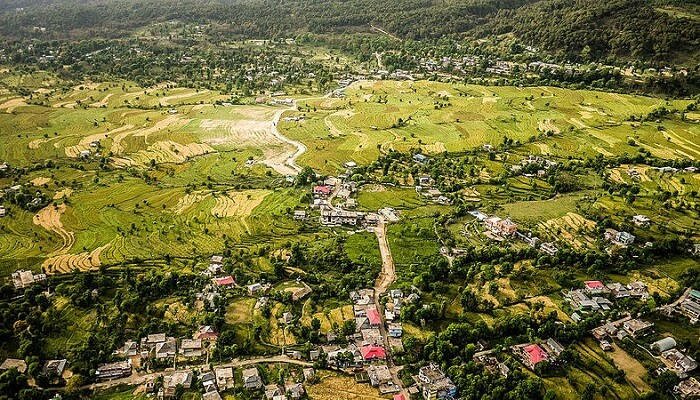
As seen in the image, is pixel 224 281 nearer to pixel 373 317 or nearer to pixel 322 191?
pixel 373 317

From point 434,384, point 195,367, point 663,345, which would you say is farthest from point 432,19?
point 195,367

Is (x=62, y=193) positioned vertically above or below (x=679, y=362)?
above

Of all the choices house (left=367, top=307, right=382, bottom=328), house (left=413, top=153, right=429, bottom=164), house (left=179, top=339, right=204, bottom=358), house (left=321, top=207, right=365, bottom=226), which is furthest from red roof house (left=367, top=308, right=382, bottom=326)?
house (left=413, top=153, right=429, bottom=164)

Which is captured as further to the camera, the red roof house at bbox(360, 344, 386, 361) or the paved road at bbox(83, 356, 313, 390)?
the red roof house at bbox(360, 344, 386, 361)

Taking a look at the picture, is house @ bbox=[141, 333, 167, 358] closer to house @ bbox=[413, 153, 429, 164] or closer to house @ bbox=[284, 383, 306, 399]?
house @ bbox=[284, 383, 306, 399]

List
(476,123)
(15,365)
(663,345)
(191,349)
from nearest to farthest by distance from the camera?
(15,365)
(663,345)
(191,349)
(476,123)

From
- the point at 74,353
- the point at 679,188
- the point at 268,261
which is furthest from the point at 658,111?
the point at 74,353
